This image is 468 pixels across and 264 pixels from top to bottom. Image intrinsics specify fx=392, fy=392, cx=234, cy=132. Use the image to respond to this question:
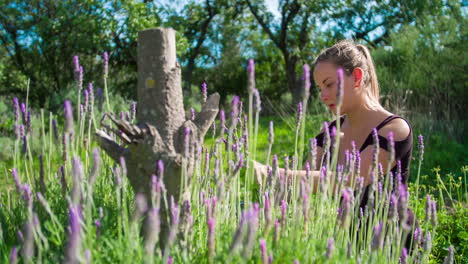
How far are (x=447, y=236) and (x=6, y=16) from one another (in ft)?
46.2

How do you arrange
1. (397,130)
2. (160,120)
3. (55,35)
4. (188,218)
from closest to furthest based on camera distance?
(188,218) < (160,120) < (397,130) < (55,35)

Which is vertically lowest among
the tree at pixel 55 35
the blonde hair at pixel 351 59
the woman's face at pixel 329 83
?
the woman's face at pixel 329 83

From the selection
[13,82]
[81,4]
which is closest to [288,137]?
→ [81,4]

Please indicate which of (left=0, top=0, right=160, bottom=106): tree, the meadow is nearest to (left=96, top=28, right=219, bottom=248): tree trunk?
the meadow

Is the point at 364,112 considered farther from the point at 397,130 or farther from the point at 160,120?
the point at 160,120

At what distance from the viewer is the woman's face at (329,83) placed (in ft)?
7.66

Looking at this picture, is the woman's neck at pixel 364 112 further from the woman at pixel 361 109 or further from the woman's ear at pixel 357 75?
the woman's ear at pixel 357 75

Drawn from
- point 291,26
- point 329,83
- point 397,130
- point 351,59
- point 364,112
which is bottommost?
point 397,130

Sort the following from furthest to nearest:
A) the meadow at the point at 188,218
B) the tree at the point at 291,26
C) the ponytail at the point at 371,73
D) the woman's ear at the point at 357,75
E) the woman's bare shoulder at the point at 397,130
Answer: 1. the tree at the point at 291,26
2. the ponytail at the point at 371,73
3. the woman's ear at the point at 357,75
4. the woman's bare shoulder at the point at 397,130
5. the meadow at the point at 188,218

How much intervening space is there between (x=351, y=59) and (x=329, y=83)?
0.29m

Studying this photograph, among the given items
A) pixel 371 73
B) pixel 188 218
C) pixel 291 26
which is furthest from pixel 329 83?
pixel 291 26

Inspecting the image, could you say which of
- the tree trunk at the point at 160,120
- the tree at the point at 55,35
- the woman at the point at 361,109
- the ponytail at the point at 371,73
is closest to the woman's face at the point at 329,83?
the woman at the point at 361,109

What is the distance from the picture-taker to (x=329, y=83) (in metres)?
2.40

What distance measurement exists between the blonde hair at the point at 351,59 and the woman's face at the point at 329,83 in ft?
0.15
